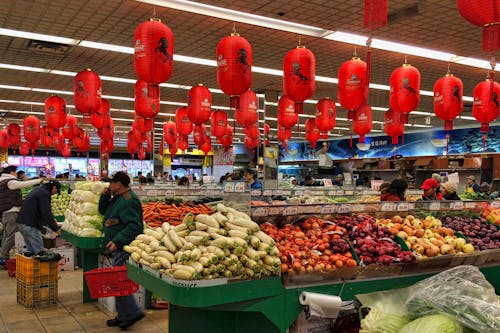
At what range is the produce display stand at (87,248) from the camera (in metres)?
→ 6.62

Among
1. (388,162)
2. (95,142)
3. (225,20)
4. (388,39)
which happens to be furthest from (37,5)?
(95,142)

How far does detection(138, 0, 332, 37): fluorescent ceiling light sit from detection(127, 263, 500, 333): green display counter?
3.90 meters

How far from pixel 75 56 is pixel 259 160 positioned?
615 centimetres

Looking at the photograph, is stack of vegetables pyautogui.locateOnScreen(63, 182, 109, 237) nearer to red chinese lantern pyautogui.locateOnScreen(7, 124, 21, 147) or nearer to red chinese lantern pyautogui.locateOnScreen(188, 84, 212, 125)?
red chinese lantern pyautogui.locateOnScreen(188, 84, 212, 125)

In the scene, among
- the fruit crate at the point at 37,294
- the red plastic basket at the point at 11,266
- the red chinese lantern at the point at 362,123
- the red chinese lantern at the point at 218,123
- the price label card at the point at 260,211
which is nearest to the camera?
the price label card at the point at 260,211

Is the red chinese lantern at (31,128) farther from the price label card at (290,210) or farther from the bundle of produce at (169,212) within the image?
the price label card at (290,210)

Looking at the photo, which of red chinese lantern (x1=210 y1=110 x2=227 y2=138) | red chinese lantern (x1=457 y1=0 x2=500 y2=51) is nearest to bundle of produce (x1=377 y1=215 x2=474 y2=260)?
red chinese lantern (x1=457 y1=0 x2=500 y2=51)

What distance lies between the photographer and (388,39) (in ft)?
26.2

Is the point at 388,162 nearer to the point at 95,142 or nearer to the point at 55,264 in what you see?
the point at 55,264

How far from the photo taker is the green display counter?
3.59 metres

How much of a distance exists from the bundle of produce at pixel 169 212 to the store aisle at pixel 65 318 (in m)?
1.26

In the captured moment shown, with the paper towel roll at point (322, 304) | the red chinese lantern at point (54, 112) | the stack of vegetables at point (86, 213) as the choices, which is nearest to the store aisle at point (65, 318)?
the stack of vegetables at point (86, 213)

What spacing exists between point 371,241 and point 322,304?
3.41ft

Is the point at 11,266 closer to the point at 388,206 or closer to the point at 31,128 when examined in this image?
the point at 31,128
